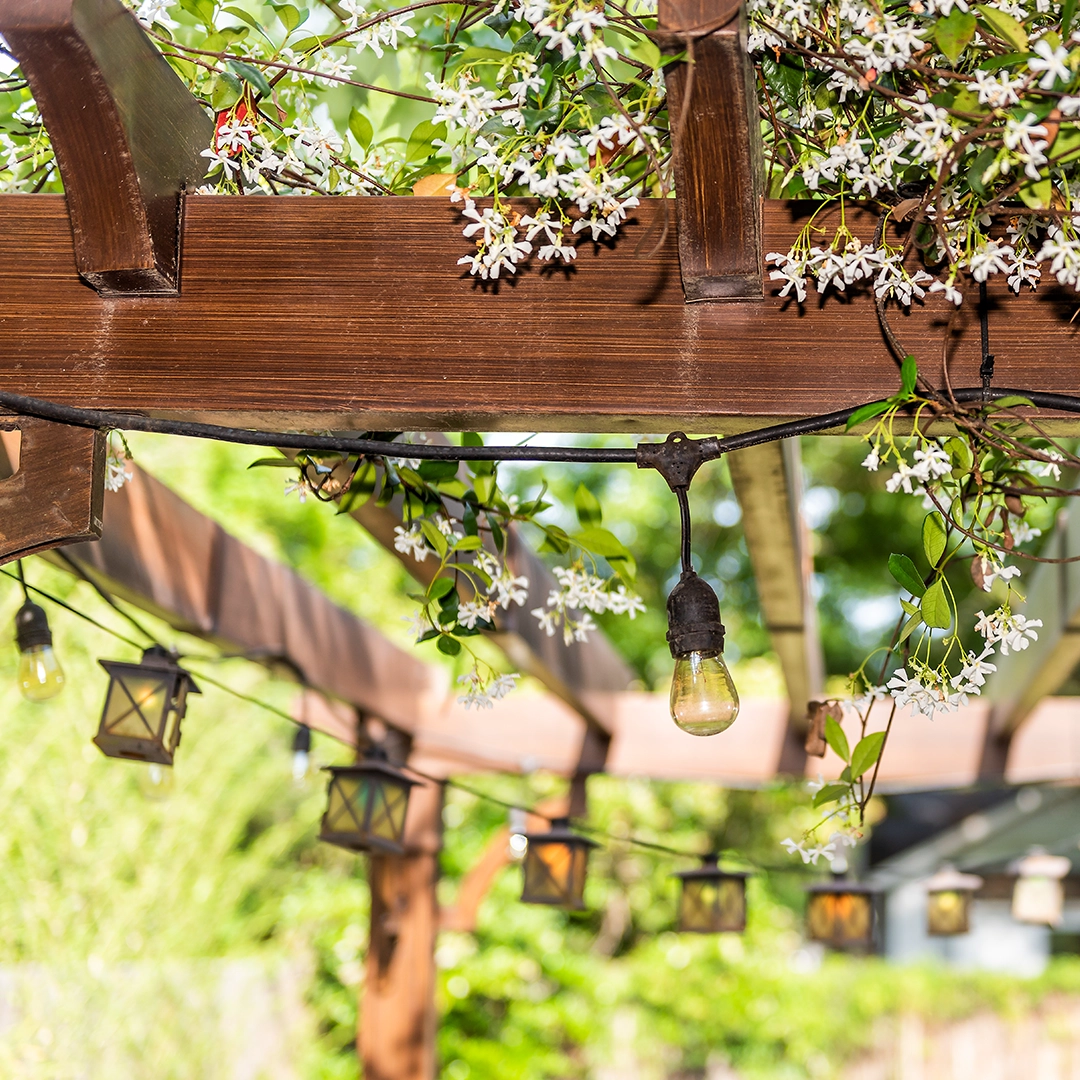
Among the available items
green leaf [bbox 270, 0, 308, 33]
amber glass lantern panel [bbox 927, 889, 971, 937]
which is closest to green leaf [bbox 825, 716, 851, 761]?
green leaf [bbox 270, 0, 308, 33]

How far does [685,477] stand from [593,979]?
5400mm

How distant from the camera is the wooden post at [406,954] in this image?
297 cm

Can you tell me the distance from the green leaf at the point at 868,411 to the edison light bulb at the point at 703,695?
232 mm

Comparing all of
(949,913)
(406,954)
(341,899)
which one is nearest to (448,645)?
(406,954)

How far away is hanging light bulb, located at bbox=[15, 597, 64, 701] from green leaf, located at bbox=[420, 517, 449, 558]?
32.8 inches

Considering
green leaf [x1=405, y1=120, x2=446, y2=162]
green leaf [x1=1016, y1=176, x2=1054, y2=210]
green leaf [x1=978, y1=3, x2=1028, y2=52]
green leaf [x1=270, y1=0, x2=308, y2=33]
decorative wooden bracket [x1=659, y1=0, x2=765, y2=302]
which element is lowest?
green leaf [x1=1016, y1=176, x2=1054, y2=210]

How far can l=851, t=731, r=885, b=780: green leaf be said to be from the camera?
1.09 m

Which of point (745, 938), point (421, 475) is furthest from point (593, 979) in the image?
point (421, 475)

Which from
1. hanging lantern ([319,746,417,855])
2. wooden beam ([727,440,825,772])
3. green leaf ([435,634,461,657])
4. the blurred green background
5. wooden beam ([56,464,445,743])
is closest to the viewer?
green leaf ([435,634,461,657])

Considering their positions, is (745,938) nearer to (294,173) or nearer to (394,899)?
(394,899)

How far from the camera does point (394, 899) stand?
309 centimetres

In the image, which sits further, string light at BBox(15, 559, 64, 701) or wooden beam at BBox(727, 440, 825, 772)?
string light at BBox(15, 559, 64, 701)

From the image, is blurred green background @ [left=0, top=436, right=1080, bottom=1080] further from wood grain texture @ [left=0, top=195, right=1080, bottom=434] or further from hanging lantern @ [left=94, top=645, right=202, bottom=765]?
wood grain texture @ [left=0, top=195, right=1080, bottom=434]

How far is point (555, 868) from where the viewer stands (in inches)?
110
